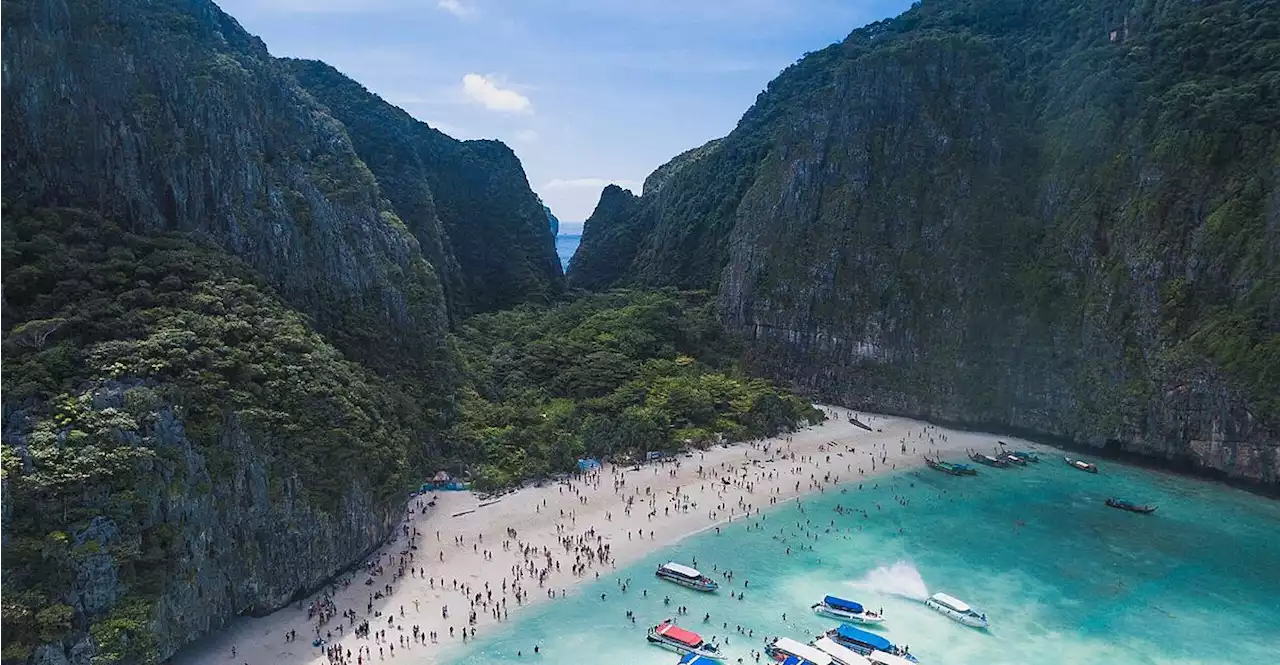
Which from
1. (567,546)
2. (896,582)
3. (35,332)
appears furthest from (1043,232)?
(35,332)

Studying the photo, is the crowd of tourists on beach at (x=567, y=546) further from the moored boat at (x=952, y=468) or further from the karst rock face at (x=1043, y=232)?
the karst rock face at (x=1043, y=232)

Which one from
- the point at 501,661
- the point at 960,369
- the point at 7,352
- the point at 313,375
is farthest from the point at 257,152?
the point at 960,369

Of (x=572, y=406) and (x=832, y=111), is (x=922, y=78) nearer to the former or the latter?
(x=832, y=111)

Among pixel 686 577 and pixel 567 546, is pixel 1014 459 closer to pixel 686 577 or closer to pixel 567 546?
pixel 686 577

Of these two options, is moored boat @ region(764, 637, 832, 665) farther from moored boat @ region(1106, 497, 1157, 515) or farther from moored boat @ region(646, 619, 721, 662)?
moored boat @ region(1106, 497, 1157, 515)

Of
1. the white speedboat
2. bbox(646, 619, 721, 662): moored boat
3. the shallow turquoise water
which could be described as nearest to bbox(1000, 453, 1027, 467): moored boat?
the shallow turquoise water

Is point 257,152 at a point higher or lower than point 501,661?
higher
